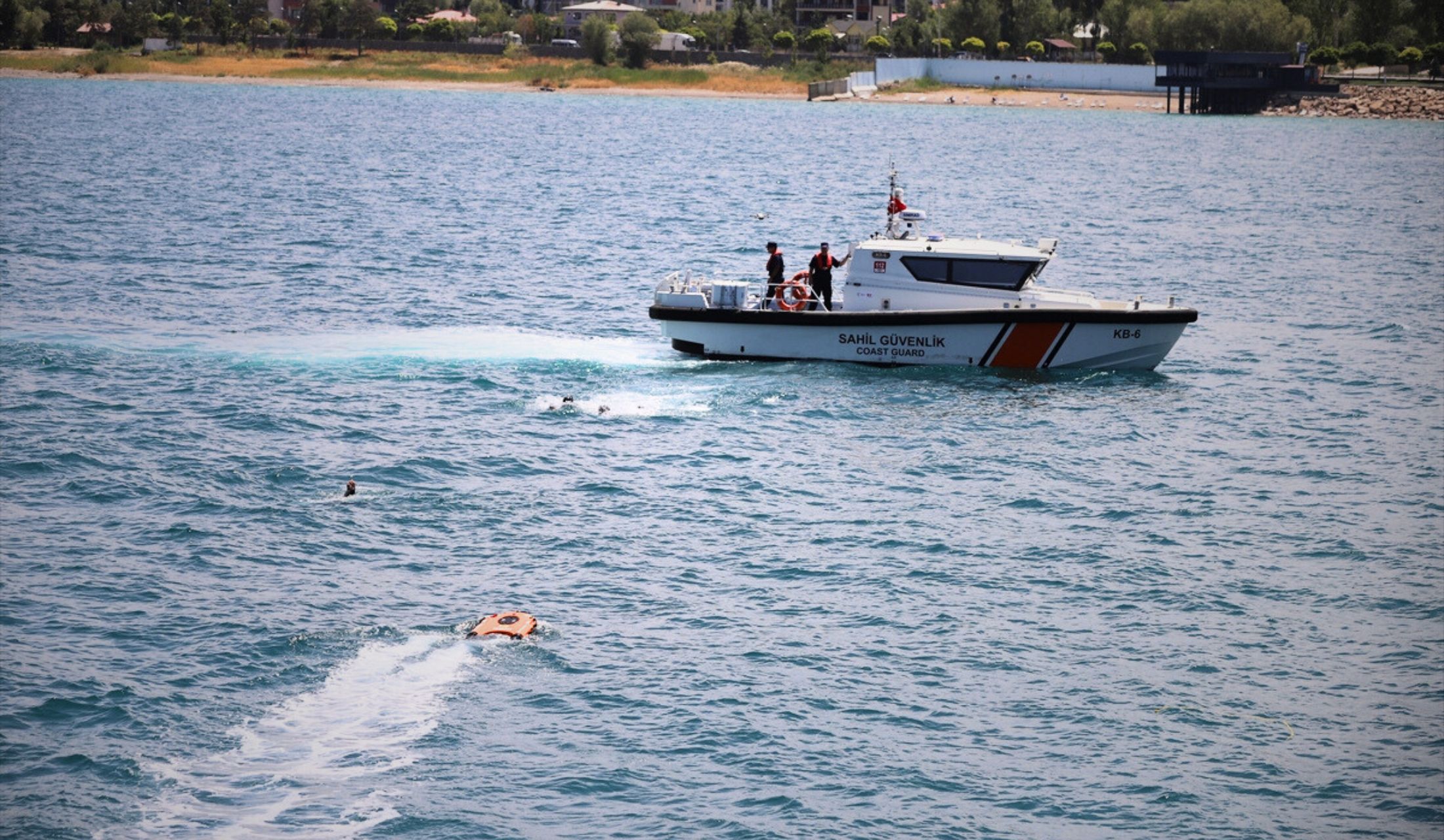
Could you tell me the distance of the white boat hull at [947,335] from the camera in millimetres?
39406

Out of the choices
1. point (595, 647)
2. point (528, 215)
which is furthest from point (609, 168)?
point (595, 647)

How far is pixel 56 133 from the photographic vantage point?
387ft

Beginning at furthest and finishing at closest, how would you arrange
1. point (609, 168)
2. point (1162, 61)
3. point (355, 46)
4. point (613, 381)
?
point (355, 46) < point (1162, 61) < point (609, 168) < point (613, 381)

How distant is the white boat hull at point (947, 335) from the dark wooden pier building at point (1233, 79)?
128504mm

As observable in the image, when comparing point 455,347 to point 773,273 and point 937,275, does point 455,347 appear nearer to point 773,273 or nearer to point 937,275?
point 773,273

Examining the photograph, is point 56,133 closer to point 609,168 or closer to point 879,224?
point 609,168

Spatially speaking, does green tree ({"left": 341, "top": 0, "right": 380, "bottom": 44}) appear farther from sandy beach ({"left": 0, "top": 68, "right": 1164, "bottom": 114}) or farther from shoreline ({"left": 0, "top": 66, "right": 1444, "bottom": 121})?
sandy beach ({"left": 0, "top": 68, "right": 1164, "bottom": 114})

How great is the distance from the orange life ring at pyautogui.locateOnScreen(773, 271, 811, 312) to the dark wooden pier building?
129670mm

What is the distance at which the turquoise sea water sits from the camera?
2022 cm

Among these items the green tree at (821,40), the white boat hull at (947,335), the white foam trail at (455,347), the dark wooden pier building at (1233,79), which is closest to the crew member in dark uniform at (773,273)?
the white boat hull at (947,335)

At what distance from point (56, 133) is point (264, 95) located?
2423 inches

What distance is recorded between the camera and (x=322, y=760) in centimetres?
2020

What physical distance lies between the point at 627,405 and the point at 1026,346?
1012 cm

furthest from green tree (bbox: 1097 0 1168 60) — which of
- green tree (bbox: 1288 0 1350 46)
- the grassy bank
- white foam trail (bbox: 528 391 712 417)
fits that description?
white foam trail (bbox: 528 391 712 417)
